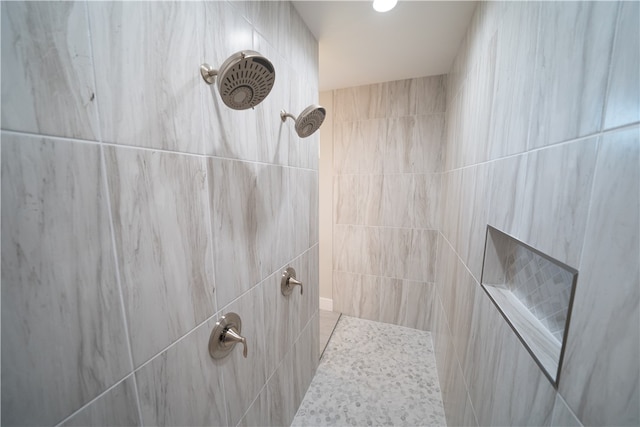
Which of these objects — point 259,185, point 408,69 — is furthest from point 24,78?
point 408,69

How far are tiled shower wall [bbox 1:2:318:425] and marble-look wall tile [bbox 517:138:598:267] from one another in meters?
0.82

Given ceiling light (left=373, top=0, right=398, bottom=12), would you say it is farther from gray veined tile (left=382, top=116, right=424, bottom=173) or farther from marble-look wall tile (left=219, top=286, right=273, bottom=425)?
marble-look wall tile (left=219, top=286, right=273, bottom=425)

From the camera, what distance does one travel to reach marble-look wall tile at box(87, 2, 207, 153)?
42 centimetres

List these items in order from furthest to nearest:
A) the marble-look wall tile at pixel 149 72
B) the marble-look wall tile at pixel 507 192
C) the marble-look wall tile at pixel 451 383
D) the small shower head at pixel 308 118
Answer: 1. the marble-look wall tile at pixel 451 383
2. the small shower head at pixel 308 118
3. the marble-look wall tile at pixel 507 192
4. the marble-look wall tile at pixel 149 72

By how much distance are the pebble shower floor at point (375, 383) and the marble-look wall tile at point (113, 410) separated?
1114 millimetres

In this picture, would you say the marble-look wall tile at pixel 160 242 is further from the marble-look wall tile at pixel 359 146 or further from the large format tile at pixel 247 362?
the marble-look wall tile at pixel 359 146

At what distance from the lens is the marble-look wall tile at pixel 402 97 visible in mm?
1858

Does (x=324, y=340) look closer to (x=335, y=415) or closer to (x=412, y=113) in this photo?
(x=335, y=415)

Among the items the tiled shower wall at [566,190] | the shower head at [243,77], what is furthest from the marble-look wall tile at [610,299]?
the shower head at [243,77]

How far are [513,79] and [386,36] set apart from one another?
86 cm

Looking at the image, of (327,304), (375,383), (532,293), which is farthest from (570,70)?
(327,304)

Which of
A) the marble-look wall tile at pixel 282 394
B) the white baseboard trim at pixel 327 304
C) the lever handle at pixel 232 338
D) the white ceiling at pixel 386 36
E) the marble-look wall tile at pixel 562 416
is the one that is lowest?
the white baseboard trim at pixel 327 304

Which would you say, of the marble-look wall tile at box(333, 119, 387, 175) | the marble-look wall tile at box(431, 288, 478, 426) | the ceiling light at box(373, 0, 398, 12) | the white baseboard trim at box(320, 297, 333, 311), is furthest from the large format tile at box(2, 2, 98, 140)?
the white baseboard trim at box(320, 297, 333, 311)

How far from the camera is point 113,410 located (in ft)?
1.51
